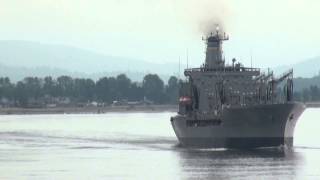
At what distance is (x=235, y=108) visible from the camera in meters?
85.6

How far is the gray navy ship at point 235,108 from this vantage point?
86562 mm

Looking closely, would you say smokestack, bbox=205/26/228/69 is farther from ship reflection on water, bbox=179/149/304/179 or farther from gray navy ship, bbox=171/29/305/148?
ship reflection on water, bbox=179/149/304/179

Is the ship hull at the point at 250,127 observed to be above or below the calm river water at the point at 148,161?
above

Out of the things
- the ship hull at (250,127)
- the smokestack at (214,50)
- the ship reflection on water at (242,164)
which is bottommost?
the ship reflection on water at (242,164)

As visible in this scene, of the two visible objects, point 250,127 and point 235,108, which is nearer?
point 235,108

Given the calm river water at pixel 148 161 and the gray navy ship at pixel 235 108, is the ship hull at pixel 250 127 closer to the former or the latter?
the gray navy ship at pixel 235 108

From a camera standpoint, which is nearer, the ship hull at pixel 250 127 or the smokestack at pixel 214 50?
the ship hull at pixel 250 127

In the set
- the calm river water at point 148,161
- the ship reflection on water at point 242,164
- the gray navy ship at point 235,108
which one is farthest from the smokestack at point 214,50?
the ship reflection on water at point 242,164

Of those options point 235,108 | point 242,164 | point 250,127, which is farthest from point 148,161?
point 250,127

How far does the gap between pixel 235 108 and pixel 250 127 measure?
8.45 feet

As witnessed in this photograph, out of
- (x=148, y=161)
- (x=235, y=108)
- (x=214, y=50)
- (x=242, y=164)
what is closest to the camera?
(x=242, y=164)

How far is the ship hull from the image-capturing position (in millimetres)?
86000

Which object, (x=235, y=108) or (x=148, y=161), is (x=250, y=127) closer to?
(x=235, y=108)

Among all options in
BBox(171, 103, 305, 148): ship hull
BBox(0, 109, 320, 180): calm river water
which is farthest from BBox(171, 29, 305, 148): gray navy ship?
BBox(0, 109, 320, 180): calm river water
